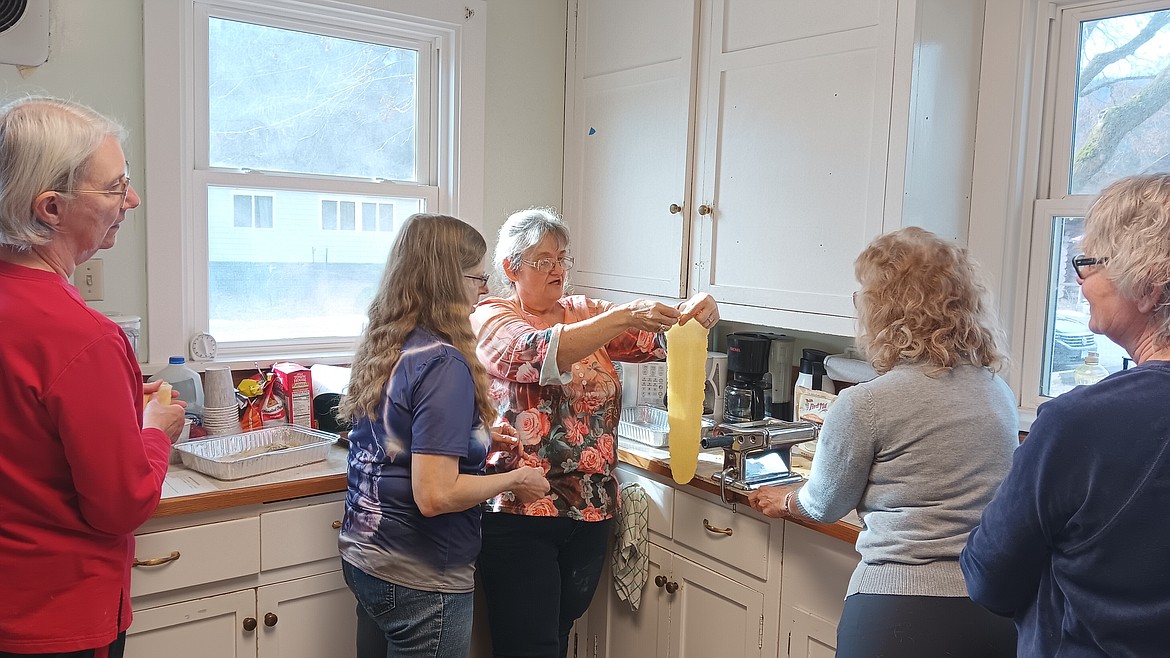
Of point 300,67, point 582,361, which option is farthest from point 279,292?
point 582,361

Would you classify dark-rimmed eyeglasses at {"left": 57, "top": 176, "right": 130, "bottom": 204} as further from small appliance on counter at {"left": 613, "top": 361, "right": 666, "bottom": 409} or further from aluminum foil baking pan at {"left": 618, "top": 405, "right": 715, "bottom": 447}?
small appliance on counter at {"left": 613, "top": 361, "right": 666, "bottom": 409}

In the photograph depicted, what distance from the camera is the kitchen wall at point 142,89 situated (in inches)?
91.7

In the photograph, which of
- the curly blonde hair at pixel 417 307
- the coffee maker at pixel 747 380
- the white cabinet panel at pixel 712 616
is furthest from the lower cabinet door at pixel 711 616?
the curly blonde hair at pixel 417 307

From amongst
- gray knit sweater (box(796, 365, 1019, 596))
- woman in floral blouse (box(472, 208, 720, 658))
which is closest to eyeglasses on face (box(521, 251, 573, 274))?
woman in floral blouse (box(472, 208, 720, 658))

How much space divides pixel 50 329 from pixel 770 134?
1.78 metres

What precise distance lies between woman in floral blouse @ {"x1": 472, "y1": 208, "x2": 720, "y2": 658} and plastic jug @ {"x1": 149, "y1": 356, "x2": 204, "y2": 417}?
0.89 meters

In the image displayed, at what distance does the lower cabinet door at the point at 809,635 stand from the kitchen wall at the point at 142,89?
1.66 meters

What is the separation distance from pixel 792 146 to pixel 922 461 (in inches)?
43.4

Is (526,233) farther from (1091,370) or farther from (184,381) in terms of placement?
(1091,370)

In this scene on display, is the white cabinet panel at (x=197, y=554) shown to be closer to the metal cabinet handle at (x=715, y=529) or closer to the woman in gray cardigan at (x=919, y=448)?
the metal cabinet handle at (x=715, y=529)

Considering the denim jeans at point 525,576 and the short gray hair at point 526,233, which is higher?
the short gray hair at point 526,233

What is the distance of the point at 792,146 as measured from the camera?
2.36m

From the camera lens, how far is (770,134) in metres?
2.41

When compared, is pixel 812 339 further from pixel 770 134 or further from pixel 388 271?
pixel 388 271
